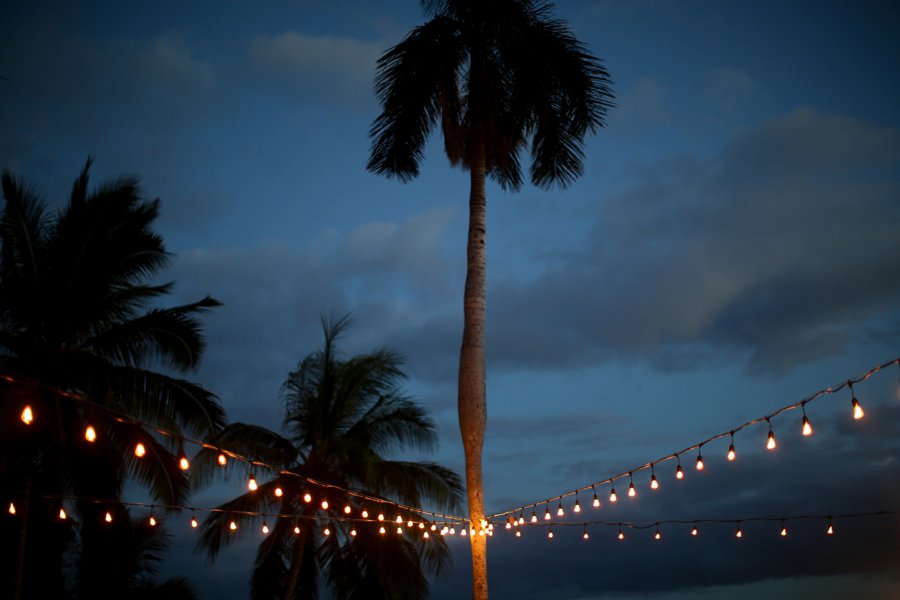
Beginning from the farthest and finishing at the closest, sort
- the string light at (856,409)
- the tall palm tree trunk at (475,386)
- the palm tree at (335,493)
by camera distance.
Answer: the palm tree at (335,493) → the tall palm tree trunk at (475,386) → the string light at (856,409)

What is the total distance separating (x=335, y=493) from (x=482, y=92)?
9.09 meters

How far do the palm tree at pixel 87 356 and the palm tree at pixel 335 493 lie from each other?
2.90 metres

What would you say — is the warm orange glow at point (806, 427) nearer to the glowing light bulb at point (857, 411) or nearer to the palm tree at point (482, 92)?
the glowing light bulb at point (857, 411)

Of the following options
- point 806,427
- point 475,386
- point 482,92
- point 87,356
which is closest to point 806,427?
point 806,427

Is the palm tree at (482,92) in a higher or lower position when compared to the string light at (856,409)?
higher

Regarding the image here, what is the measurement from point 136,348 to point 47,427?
223 cm

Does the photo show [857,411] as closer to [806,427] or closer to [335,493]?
[806,427]

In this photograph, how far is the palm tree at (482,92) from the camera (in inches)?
528

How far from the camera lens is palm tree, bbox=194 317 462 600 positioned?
A: 17031 millimetres

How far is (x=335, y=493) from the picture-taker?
1748cm

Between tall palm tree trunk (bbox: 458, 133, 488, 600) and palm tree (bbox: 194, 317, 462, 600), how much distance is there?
14.3ft

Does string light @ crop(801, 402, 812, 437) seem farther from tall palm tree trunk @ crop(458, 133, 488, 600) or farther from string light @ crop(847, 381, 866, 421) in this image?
tall palm tree trunk @ crop(458, 133, 488, 600)

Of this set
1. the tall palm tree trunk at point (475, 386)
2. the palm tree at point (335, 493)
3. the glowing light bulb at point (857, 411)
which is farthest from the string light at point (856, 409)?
the palm tree at point (335, 493)

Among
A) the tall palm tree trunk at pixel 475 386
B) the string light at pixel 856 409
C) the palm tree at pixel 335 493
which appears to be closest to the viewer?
the string light at pixel 856 409
